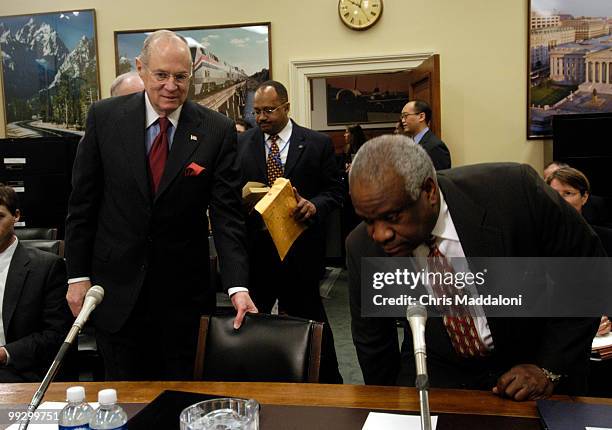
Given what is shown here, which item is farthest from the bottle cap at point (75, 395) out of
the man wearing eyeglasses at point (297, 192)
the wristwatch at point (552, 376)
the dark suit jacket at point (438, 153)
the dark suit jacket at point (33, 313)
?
the dark suit jacket at point (438, 153)

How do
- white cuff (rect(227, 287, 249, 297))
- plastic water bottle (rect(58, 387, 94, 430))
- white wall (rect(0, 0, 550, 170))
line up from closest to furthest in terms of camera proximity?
plastic water bottle (rect(58, 387, 94, 430)) < white cuff (rect(227, 287, 249, 297)) < white wall (rect(0, 0, 550, 170))

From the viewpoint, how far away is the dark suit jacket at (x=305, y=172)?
125 inches

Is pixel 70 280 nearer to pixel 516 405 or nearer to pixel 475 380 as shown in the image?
pixel 475 380

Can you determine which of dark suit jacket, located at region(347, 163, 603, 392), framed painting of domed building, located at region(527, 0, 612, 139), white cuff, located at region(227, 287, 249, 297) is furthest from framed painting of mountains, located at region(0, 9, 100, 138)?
dark suit jacket, located at region(347, 163, 603, 392)

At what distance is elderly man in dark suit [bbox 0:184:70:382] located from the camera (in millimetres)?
2391

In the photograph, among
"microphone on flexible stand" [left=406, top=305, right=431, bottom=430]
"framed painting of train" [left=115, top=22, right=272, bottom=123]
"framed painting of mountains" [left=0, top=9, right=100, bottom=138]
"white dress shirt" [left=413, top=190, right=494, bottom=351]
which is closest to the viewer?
"microphone on flexible stand" [left=406, top=305, right=431, bottom=430]

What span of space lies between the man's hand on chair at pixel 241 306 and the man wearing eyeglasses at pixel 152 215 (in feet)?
0.10

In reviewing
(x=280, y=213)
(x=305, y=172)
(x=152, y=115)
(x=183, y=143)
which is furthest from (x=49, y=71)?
(x=183, y=143)

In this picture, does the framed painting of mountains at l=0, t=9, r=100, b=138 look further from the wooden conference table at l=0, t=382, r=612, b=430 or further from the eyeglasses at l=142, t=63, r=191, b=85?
the wooden conference table at l=0, t=382, r=612, b=430

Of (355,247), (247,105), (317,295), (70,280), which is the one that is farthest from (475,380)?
(247,105)

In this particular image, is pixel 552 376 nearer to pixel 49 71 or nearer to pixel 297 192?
pixel 297 192

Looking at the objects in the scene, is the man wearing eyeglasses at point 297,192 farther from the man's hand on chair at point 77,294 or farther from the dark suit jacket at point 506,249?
the dark suit jacket at point 506,249

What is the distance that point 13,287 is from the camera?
246cm

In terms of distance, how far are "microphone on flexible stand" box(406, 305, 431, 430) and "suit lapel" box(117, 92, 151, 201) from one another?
1.35 meters
